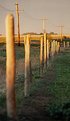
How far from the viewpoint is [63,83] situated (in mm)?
16078

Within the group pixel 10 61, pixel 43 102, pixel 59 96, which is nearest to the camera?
pixel 10 61

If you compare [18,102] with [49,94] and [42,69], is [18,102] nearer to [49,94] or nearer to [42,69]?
[49,94]

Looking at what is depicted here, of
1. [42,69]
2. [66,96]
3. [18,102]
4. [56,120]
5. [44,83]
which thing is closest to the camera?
[56,120]

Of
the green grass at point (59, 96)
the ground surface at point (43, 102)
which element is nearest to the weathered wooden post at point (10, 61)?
the ground surface at point (43, 102)

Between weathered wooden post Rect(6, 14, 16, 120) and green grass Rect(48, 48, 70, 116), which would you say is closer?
weathered wooden post Rect(6, 14, 16, 120)

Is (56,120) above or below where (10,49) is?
below

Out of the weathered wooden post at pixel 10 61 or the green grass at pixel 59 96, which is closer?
the weathered wooden post at pixel 10 61

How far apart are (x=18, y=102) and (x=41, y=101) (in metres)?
0.66

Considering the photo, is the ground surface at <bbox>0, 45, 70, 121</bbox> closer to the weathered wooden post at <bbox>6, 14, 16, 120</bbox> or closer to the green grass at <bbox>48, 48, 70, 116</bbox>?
the green grass at <bbox>48, 48, 70, 116</bbox>

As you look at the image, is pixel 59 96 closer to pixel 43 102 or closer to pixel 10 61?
pixel 43 102

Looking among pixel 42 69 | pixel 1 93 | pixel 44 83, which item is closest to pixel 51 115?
pixel 1 93

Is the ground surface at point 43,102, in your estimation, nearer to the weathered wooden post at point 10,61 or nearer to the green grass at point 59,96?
the green grass at point 59,96

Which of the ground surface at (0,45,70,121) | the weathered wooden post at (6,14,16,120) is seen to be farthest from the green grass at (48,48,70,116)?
the weathered wooden post at (6,14,16,120)

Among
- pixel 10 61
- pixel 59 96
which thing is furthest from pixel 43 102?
pixel 10 61
